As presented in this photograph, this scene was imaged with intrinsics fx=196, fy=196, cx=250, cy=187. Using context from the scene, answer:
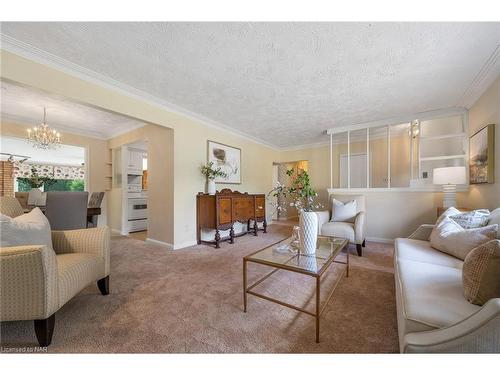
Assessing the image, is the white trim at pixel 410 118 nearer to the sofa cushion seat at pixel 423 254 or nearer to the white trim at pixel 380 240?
the white trim at pixel 380 240

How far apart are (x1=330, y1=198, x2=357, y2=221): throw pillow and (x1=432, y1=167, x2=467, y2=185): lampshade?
1116 mm

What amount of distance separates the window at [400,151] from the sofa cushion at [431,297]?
2668 mm

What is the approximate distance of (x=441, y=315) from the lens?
833mm

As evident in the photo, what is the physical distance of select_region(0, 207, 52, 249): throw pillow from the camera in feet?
3.93

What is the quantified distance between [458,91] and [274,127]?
2676 mm

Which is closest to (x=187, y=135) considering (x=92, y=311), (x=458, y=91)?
(x=92, y=311)

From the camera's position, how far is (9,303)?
108cm

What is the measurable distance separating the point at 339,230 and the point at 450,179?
1596mm

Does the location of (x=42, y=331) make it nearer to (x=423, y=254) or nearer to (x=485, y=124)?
(x=423, y=254)

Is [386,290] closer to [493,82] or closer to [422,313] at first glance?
[422,313]

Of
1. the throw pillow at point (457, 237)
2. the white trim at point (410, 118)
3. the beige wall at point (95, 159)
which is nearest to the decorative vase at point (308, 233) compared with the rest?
the throw pillow at point (457, 237)

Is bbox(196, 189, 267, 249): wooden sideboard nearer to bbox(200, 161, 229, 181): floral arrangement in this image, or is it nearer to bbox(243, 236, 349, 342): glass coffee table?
bbox(200, 161, 229, 181): floral arrangement

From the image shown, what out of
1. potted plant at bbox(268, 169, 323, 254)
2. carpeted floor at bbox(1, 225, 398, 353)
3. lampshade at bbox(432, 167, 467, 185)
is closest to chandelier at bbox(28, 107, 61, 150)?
carpeted floor at bbox(1, 225, 398, 353)
